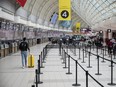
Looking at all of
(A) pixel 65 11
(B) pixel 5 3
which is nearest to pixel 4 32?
(B) pixel 5 3

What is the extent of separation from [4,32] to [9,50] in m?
5.89

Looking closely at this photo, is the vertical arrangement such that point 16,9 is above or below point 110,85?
above

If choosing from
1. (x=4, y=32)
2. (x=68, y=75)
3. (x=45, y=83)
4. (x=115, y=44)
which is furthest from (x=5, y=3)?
(x=45, y=83)

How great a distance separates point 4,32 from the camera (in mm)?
24703

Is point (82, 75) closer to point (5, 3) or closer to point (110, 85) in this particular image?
point (110, 85)

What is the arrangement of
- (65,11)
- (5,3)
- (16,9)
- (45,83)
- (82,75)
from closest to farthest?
1. (45,83)
2. (82,75)
3. (65,11)
4. (5,3)
5. (16,9)

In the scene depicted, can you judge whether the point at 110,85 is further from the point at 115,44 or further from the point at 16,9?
the point at 16,9

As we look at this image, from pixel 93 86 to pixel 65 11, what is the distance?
12.9 metres

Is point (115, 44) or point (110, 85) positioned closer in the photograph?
point (110, 85)

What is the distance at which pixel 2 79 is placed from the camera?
13266 millimetres

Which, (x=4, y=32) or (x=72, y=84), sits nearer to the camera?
(x=72, y=84)


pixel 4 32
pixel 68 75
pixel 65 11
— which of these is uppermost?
pixel 65 11

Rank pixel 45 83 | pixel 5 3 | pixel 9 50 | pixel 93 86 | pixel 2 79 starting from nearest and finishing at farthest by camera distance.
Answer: pixel 93 86 → pixel 45 83 → pixel 2 79 → pixel 5 3 → pixel 9 50

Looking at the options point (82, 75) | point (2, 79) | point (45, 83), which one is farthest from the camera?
point (82, 75)
